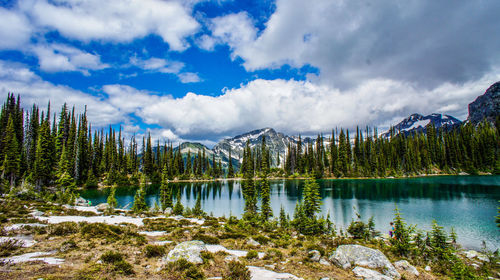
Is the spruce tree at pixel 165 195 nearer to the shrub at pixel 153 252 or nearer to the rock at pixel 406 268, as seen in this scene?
the shrub at pixel 153 252

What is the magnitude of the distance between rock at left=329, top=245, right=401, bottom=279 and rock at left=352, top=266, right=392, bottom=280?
61cm

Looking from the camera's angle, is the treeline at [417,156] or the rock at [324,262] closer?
the rock at [324,262]

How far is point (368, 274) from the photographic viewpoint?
1005cm

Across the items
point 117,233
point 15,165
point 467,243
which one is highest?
point 15,165

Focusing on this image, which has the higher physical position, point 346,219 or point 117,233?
point 117,233

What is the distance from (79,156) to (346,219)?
98.1 meters

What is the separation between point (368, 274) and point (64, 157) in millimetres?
50172

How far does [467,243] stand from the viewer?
77.1ft

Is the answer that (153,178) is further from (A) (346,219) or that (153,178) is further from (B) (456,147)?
(B) (456,147)

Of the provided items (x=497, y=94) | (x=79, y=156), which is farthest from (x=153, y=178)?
(x=497, y=94)

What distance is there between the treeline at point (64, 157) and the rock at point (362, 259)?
112 feet

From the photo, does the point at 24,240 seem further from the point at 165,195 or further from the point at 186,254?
the point at 165,195

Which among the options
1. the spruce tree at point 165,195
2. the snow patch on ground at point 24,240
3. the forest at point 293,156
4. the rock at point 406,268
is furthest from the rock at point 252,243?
the forest at point 293,156

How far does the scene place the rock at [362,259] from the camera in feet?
35.5
